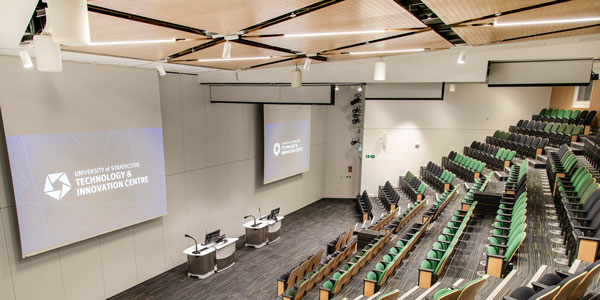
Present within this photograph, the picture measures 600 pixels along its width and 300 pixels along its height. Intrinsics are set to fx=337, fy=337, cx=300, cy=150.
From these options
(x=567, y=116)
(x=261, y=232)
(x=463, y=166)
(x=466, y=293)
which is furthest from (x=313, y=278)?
A: (x=567, y=116)

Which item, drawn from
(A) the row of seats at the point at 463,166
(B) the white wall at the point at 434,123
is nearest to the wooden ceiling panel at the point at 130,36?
(A) the row of seats at the point at 463,166

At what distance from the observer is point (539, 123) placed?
905cm

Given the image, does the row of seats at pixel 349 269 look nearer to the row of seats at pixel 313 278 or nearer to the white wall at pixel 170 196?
the row of seats at pixel 313 278

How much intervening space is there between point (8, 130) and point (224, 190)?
14.0ft

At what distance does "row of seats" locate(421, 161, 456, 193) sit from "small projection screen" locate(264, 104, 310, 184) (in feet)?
11.6

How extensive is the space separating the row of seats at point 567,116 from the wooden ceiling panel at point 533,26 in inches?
274

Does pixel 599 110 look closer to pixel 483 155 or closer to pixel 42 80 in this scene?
pixel 483 155

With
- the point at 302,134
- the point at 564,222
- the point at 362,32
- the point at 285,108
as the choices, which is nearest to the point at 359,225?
the point at 302,134

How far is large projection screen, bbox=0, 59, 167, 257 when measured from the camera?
14.9 ft

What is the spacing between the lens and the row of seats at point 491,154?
8.21 meters

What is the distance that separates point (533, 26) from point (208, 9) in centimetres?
231

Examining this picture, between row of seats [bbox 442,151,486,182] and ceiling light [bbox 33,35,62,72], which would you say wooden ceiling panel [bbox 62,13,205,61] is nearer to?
ceiling light [bbox 33,35,62,72]

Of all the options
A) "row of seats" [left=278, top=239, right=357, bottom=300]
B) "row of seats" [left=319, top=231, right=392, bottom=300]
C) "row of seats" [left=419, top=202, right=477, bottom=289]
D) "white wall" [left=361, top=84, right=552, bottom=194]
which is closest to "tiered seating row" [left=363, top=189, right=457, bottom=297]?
"row of seats" [left=319, top=231, right=392, bottom=300]

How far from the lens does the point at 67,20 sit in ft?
3.93
